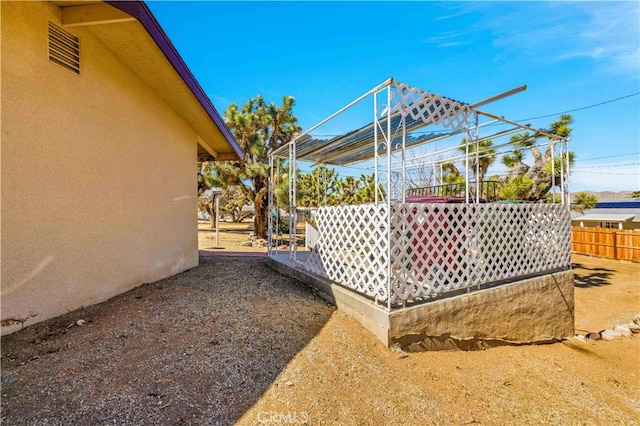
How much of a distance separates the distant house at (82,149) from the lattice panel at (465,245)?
4.36 m

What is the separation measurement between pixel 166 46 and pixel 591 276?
55.2 feet

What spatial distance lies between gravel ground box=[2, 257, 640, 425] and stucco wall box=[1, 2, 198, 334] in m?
0.47

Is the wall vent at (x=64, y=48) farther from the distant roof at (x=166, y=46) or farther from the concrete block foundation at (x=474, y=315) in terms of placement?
the concrete block foundation at (x=474, y=315)

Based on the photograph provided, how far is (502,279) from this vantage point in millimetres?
5020

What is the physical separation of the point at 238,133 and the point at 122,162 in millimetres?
10529

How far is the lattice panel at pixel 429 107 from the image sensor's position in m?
3.79

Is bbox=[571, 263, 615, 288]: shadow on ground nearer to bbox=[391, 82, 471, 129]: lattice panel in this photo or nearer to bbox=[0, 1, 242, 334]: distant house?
bbox=[391, 82, 471, 129]: lattice panel

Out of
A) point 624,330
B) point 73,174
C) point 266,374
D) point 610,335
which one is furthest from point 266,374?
point 624,330

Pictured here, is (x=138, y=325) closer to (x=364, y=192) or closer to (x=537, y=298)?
(x=537, y=298)

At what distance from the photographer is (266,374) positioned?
2812mm

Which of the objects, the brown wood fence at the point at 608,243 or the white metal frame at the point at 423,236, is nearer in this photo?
the white metal frame at the point at 423,236

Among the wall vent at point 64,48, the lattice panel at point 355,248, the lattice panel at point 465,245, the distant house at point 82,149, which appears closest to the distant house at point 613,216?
the lattice panel at point 465,245

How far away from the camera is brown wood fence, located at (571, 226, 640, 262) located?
14117mm

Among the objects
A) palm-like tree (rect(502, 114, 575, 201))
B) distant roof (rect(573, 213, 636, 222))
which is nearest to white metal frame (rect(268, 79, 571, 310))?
palm-like tree (rect(502, 114, 575, 201))
